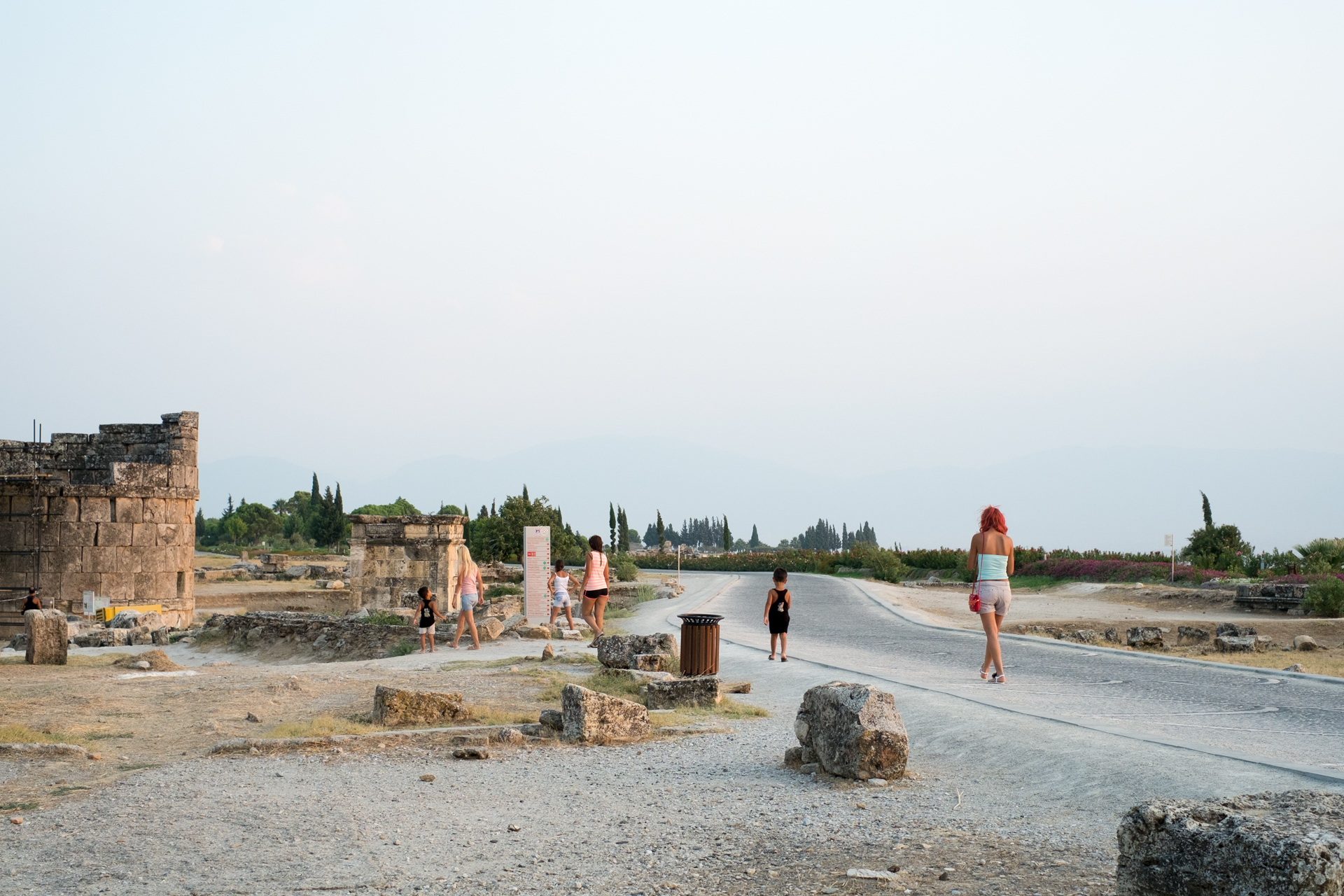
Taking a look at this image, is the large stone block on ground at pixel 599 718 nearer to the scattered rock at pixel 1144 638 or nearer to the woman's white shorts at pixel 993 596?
the woman's white shorts at pixel 993 596

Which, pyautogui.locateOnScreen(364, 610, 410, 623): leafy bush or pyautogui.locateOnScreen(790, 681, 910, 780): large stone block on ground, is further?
pyautogui.locateOnScreen(364, 610, 410, 623): leafy bush

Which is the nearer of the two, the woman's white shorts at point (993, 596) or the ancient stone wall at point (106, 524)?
the woman's white shorts at point (993, 596)

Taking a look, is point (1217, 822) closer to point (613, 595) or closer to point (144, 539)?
point (144, 539)

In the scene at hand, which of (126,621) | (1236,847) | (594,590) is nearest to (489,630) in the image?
(594,590)

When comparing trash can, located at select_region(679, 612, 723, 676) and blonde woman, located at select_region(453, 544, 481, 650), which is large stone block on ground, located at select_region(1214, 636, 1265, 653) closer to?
trash can, located at select_region(679, 612, 723, 676)

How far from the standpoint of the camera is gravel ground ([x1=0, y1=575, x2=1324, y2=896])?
5164mm

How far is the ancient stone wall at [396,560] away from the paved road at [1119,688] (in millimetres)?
8474

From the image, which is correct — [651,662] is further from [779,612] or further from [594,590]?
[594,590]

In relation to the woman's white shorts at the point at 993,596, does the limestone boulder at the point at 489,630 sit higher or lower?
lower

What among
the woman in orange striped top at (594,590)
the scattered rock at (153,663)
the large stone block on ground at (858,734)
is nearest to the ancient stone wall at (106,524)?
the scattered rock at (153,663)

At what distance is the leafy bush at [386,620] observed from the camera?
21.3 meters

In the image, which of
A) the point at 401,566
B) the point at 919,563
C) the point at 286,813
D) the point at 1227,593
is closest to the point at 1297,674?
the point at 286,813

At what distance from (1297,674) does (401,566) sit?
19.1 metres

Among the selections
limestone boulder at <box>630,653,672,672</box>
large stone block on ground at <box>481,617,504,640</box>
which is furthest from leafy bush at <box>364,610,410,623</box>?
limestone boulder at <box>630,653,672,672</box>
